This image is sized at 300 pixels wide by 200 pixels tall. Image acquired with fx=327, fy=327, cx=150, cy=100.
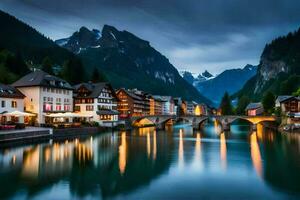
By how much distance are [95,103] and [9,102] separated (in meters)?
27.8

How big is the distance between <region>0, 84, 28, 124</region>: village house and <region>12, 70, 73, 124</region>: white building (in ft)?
14.3

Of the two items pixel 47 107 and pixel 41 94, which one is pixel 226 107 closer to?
pixel 47 107

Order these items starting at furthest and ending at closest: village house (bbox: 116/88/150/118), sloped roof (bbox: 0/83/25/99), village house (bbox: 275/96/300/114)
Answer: village house (bbox: 116/88/150/118)
village house (bbox: 275/96/300/114)
sloped roof (bbox: 0/83/25/99)

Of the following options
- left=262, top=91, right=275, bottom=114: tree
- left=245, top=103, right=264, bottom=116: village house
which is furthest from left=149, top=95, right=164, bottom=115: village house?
left=262, top=91, right=275, bottom=114: tree

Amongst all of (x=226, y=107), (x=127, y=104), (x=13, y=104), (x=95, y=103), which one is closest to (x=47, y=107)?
(x=13, y=104)

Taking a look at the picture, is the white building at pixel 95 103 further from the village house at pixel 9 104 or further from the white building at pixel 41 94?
the village house at pixel 9 104

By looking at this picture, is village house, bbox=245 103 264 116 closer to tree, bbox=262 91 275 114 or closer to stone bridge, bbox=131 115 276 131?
tree, bbox=262 91 275 114

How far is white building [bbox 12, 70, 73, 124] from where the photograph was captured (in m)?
74.0

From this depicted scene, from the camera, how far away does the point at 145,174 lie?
30.4 meters

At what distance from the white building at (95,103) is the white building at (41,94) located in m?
10.6

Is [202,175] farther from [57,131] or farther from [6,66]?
[6,66]


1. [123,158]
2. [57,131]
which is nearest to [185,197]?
[123,158]

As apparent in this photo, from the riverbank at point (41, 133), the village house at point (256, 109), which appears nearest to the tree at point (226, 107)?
the village house at point (256, 109)

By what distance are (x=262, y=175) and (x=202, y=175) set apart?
5577 millimetres
